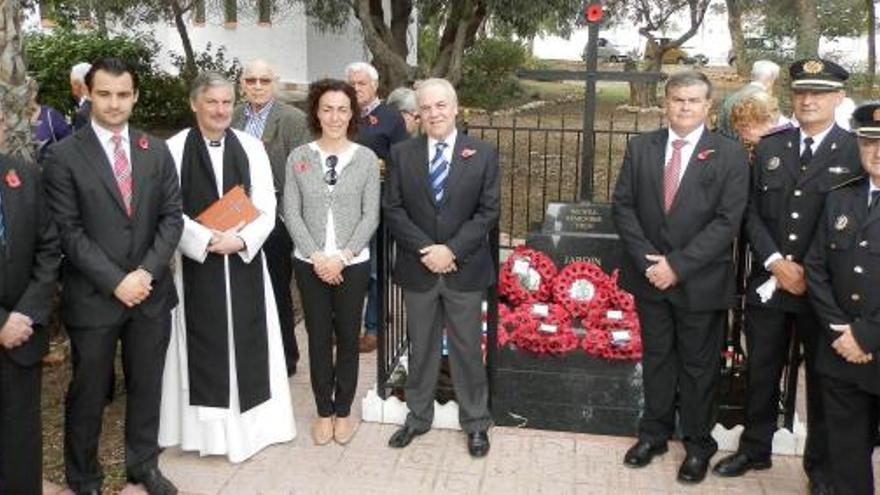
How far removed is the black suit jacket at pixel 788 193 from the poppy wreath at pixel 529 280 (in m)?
1.88

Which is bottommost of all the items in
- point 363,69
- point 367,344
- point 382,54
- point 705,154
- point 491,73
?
point 367,344

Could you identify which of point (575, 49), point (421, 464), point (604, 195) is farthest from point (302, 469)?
point (575, 49)

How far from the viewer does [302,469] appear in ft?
14.5

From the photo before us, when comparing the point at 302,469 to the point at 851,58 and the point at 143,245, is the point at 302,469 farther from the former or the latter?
the point at 851,58

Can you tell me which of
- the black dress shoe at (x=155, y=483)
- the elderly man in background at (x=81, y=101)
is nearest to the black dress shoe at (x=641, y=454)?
the black dress shoe at (x=155, y=483)

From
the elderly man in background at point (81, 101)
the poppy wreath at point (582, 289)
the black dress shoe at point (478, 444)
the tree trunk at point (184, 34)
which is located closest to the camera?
the black dress shoe at point (478, 444)

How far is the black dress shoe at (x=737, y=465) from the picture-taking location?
4324 mm

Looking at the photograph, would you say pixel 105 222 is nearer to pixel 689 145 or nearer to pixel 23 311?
pixel 23 311

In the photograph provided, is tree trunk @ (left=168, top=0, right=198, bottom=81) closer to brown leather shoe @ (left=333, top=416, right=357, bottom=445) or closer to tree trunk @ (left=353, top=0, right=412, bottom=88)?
tree trunk @ (left=353, top=0, right=412, bottom=88)

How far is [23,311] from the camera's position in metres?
3.49

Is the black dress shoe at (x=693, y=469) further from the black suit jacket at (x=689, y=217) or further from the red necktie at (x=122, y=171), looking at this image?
the red necktie at (x=122, y=171)

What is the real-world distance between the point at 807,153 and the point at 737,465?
1.55 metres

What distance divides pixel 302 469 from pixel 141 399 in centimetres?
88

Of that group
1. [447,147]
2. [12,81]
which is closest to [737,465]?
[447,147]
